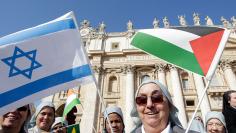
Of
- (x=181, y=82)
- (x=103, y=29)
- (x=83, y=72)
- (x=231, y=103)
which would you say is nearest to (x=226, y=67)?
(x=181, y=82)

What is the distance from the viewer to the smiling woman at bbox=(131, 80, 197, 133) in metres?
2.37

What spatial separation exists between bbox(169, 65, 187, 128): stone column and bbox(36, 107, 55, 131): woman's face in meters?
16.7

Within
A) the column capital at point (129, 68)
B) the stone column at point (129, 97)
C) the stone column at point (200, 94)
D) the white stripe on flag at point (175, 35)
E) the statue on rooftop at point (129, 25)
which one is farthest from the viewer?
the statue on rooftop at point (129, 25)

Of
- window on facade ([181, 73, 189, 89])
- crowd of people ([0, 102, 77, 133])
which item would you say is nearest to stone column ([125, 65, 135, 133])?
window on facade ([181, 73, 189, 89])

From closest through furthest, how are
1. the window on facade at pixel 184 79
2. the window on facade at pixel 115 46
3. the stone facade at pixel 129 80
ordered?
the stone facade at pixel 129 80, the window on facade at pixel 184 79, the window on facade at pixel 115 46

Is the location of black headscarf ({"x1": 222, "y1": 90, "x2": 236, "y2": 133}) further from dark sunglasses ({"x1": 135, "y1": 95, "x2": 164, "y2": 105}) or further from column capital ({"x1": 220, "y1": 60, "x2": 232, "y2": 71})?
column capital ({"x1": 220, "y1": 60, "x2": 232, "y2": 71})

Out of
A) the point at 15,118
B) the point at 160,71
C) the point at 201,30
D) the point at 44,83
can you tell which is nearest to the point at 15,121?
the point at 15,118

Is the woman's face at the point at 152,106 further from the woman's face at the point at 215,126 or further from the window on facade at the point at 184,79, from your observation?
the window on facade at the point at 184,79

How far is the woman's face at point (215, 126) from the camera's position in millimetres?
3952

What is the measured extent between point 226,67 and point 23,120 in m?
23.3

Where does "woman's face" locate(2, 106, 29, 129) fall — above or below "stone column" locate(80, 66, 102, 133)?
below

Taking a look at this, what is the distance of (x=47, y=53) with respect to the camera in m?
3.52

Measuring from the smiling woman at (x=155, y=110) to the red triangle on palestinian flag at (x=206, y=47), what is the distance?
94 centimetres

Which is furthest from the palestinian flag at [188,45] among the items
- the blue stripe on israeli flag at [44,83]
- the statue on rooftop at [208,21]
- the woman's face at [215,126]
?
the statue on rooftop at [208,21]
